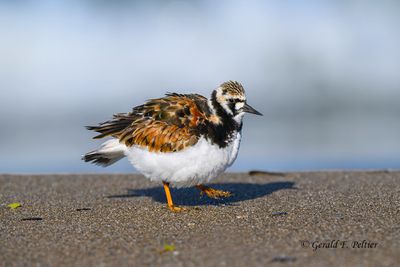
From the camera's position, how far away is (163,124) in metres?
5.81

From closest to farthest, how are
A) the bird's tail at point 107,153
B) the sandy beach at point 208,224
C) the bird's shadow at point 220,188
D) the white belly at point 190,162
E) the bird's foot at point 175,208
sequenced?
the sandy beach at point 208,224 < the white belly at point 190,162 < the bird's foot at point 175,208 < the bird's tail at point 107,153 < the bird's shadow at point 220,188

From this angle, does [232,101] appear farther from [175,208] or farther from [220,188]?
[220,188]

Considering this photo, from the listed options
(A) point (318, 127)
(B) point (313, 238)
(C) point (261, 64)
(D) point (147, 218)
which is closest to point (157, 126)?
(D) point (147, 218)

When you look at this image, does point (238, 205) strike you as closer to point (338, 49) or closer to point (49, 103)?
point (49, 103)

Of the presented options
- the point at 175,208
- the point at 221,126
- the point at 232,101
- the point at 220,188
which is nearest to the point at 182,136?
the point at 221,126

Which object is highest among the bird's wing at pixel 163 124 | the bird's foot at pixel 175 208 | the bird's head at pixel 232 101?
the bird's head at pixel 232 101

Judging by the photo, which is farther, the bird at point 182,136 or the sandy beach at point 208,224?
the bird at point 182,136

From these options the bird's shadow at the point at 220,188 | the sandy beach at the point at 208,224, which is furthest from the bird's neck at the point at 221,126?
the bird's shadow at the point at 220,188

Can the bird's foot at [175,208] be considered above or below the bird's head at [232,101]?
below

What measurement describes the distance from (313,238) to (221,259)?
2.96ft

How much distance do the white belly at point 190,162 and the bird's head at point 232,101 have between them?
0.27 metres

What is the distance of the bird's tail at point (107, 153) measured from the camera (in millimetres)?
6121

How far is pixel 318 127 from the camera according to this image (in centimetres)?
1395

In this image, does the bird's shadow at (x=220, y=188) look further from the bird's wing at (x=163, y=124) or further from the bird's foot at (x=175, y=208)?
the bird's wing at (x=163, y=124)
